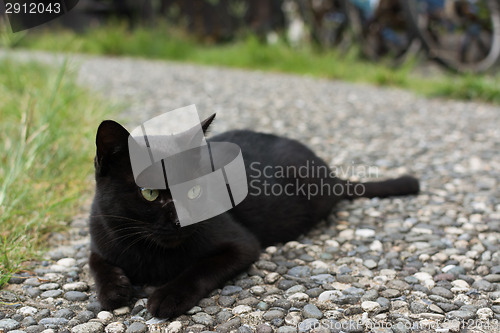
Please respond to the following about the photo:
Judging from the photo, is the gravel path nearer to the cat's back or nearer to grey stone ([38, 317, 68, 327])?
grey stone ([38, 317, 68, 327])

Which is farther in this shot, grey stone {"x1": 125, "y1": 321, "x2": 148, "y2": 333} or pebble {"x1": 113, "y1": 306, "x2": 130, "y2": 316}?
pebble {"x1": 113, "y1": 306, "x2": 130, "y2": 316}

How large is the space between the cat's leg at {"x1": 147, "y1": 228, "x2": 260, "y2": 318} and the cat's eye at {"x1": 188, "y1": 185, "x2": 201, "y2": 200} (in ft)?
1.09

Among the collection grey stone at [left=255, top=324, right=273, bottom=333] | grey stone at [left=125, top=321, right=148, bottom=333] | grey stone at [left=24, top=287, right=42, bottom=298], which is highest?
grey stone at [left=24, top=287, right=42, bottom=298]

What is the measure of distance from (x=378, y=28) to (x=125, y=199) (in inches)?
284

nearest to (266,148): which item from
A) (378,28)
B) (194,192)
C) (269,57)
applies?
(194,192)

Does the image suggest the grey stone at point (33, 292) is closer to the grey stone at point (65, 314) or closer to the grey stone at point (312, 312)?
the grey stone at point (65, 314)

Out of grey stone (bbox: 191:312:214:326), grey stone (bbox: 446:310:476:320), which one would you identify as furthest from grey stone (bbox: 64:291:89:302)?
grey stone (bbox: 446:310:476:320)

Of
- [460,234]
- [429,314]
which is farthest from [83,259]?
[460,234]

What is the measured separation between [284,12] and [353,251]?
847cm

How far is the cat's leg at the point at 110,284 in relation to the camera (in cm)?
194

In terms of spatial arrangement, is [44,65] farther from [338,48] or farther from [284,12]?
[284,12]

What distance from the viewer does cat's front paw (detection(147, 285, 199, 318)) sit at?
1859 millimetres

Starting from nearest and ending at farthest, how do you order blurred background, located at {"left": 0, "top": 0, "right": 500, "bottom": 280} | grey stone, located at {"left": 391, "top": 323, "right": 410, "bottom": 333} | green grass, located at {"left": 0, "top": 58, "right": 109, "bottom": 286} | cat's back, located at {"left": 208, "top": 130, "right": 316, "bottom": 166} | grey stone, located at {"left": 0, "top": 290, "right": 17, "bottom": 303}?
grey stone, located at {"left": 391, "top": 323, "right": 410, "bottom": 333} → grey stone, located at {"left": 0, "top": 290, "right": 17, "bottom": 303} → green grass, located at {"left": 0, "top": 58, "right": 109, "bottom": 286} → cat's back, located at {"left": 208, "top": 130, "right": 316, "bottom": 166} → blurred background, located at {"left": 0, "top": 0, "right": 500, "bottom": 280}

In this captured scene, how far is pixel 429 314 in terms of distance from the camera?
1878mm
